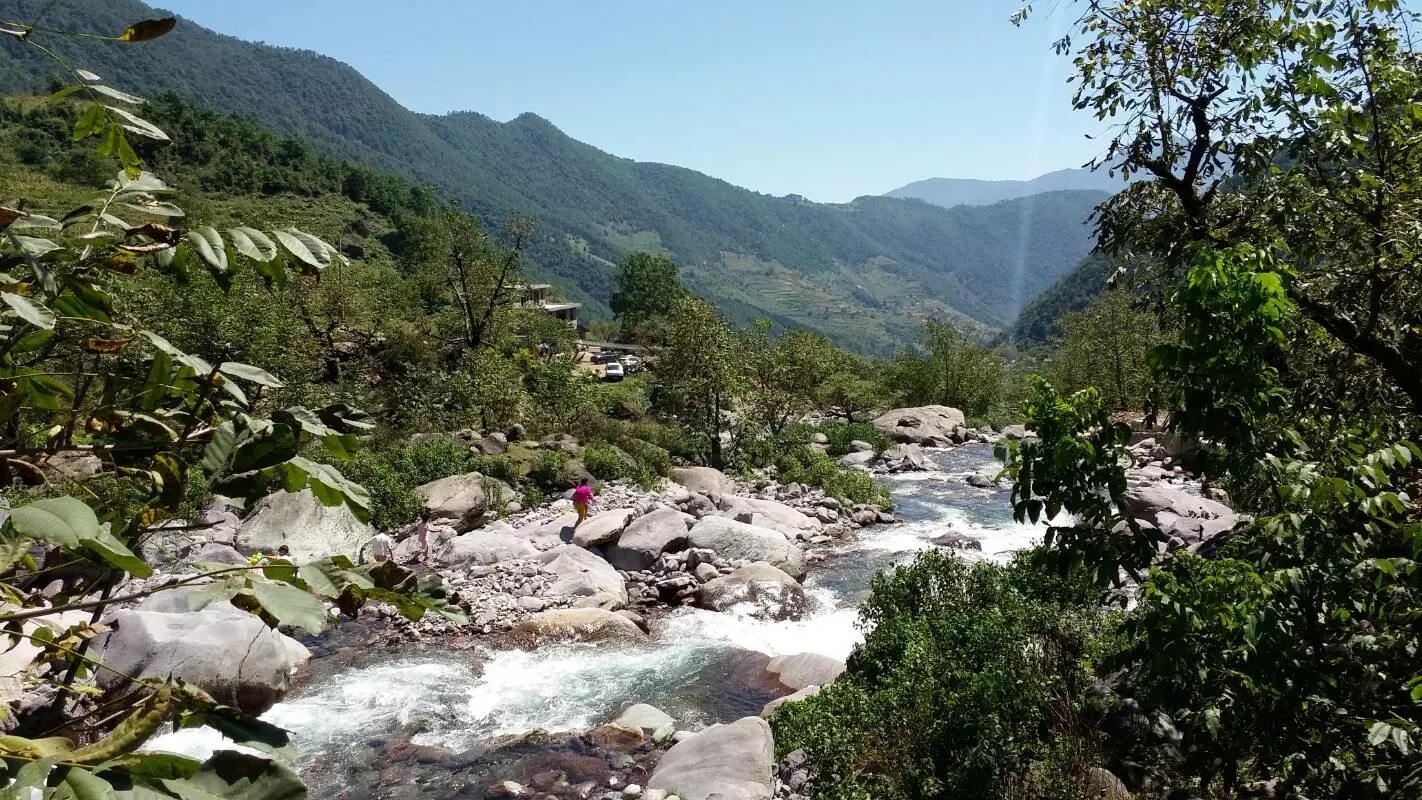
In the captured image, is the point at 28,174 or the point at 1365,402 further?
the point at 28,174

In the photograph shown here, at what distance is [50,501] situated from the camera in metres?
1.21

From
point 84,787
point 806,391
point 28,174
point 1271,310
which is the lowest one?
point 806,391

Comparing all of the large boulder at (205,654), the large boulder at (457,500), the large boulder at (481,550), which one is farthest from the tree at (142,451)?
the large boulder at (457,500)

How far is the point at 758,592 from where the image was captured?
14.8 m

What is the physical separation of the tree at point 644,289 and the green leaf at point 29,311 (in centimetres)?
7029

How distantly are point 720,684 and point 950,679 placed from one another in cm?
478

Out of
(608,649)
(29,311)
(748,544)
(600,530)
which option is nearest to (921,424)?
(748,544)

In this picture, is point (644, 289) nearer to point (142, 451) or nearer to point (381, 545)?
point (381, 545)

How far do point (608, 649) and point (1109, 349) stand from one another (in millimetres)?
30117

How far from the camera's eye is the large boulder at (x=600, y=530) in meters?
17.0

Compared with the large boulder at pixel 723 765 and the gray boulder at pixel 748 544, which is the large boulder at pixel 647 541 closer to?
the gray boulder at pixel 748 544

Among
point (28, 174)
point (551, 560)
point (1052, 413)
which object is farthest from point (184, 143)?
point (1052, 413)

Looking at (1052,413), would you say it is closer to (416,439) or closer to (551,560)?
(551,560)

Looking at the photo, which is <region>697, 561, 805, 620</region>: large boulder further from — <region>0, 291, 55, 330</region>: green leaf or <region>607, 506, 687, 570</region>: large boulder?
<region>0, 291, 55, 330</region>: green leaf
